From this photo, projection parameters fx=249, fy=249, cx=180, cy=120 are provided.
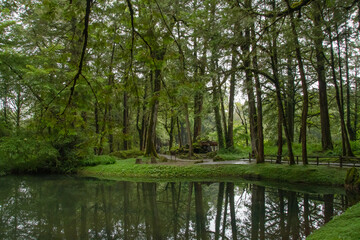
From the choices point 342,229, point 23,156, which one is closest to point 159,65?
point 342,229

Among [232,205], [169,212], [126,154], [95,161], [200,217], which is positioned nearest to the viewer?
[200,217]

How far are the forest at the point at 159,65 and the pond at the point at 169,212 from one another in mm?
2131

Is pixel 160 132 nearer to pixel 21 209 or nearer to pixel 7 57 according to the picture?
pixel 7 57

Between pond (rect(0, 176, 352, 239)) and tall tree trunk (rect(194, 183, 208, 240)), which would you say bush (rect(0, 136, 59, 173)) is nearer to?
pond (rect(0, 176, 352, 239))

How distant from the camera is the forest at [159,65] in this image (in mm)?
3449

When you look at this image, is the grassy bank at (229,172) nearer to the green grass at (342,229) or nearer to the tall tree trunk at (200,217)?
the tall tree trunk at (200,217)

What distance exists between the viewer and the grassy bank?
37.7 ft

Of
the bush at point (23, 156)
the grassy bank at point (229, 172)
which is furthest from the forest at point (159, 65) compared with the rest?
the grassy bank at point (229, 172)

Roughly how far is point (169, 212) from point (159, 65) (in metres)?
5.69

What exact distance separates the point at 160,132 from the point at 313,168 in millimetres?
24318

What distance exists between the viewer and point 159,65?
3463 millimetres

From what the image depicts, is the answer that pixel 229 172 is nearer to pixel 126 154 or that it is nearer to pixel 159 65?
pixel 126 154

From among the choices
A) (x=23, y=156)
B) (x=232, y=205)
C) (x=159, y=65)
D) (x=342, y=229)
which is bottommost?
(x=232, y=205)

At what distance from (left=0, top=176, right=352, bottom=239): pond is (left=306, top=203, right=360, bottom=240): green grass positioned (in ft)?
1.87
